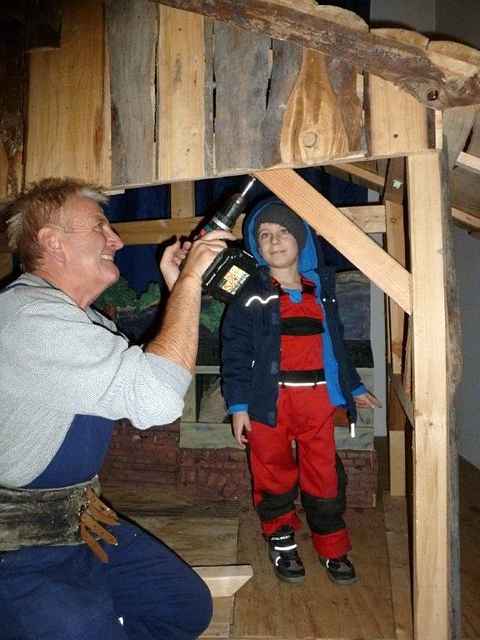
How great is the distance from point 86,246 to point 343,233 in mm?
847

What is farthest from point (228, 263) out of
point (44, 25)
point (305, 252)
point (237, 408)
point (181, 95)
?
point (44, 25)

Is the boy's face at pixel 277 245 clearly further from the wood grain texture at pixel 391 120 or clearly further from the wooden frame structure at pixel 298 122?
the wood grain texture at pixel 391 120

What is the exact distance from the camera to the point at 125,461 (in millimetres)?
3139

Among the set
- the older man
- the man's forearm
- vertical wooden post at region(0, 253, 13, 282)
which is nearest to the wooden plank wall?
the older man

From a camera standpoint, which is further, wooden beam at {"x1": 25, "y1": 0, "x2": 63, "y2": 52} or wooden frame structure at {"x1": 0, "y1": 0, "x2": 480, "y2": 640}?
wooden beam at {"x1": 25, "y1": 0, "x2": 63, "y2": 52}

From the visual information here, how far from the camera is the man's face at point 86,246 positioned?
1421mm

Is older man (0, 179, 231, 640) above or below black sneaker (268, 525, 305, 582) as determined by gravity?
above

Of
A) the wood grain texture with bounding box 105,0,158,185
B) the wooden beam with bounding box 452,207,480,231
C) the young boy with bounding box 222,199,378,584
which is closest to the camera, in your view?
the wood grain texture with bounding box 105,0,158,185

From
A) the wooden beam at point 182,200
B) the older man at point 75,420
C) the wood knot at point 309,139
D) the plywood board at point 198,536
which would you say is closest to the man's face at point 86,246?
the older man at point 75,420

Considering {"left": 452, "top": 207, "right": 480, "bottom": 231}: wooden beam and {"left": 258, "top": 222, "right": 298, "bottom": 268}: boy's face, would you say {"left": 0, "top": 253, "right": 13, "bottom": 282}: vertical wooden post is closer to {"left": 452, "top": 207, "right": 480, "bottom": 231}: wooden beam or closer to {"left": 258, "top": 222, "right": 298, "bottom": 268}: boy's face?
{"left": 258, "top": 222, "right": 298, "bottom": 268}: boy's face

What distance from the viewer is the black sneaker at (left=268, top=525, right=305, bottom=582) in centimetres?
214

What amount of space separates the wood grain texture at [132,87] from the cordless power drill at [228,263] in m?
0.35

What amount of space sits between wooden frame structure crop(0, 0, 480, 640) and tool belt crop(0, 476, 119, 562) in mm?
1012

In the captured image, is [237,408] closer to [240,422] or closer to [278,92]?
[240,422]
